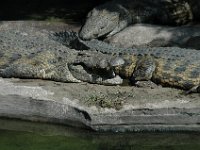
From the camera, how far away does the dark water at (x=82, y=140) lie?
5.39 meters

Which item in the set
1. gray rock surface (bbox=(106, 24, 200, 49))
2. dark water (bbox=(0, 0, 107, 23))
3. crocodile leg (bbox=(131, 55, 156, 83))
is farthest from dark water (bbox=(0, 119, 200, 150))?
dark water (bbox=(0, 0, 107, 23))

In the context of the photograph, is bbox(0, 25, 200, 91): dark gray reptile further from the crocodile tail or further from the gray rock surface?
the gray rock surface

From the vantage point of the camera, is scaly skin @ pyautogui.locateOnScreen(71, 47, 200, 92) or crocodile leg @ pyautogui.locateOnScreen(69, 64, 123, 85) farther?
crocodile leg @ pyautogui.locateOnScreen(69, 64, 123, 85)

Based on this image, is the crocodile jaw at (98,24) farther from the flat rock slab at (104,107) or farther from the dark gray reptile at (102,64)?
the flat rock slab at (104,107)

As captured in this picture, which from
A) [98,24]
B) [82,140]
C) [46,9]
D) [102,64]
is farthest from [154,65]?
[46,9]

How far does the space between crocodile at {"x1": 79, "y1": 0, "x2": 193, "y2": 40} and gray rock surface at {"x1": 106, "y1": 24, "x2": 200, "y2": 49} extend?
429 mm

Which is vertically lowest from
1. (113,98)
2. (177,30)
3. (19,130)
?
(19,130)

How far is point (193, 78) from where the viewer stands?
6.40 meters

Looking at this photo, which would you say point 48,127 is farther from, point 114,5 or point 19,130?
point 114,5

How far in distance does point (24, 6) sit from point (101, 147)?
6266mm

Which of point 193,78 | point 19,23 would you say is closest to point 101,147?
point 193,78

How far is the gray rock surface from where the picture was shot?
8.20 metres

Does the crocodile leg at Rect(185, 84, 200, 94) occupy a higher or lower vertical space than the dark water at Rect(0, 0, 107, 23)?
lower

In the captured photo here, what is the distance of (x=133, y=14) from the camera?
382 inches
